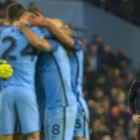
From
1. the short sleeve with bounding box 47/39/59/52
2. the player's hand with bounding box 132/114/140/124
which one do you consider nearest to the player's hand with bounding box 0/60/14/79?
the short sleeve with bounding box 47/39/59/52

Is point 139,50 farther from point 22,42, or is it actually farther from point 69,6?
point 22,42

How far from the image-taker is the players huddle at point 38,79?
7008 millimetres

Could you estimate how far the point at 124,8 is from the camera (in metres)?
19.4

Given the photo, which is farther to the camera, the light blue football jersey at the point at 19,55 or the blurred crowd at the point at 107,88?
the blurred crowd at the point at 107,88

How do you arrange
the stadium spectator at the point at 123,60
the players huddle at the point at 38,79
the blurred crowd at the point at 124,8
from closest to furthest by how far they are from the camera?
the players huddle at the point at 38,79, the stadium spectator at the point at 123,60, the blurred crowd at the point at 124,8

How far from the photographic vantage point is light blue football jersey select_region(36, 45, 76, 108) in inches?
290

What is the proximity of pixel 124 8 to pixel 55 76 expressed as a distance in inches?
486

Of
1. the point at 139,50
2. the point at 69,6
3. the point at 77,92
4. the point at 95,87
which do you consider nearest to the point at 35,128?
the point at 77,92

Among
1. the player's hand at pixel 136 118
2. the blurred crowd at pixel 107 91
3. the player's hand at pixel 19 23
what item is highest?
the player's hand at pixel 19 23

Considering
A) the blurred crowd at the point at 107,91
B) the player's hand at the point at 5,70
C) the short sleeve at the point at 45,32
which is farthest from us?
the blurred crowd at the point at 107,91

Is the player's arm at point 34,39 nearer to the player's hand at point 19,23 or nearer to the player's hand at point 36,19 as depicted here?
the player's hand at point 19,23

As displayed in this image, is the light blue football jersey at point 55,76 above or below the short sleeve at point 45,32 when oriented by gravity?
below

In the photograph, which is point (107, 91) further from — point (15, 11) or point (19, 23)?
point (19, 23)

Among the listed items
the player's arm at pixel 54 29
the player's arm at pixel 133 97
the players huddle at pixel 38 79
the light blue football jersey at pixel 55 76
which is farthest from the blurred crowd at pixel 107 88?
the player's arm at pixel 133 97
